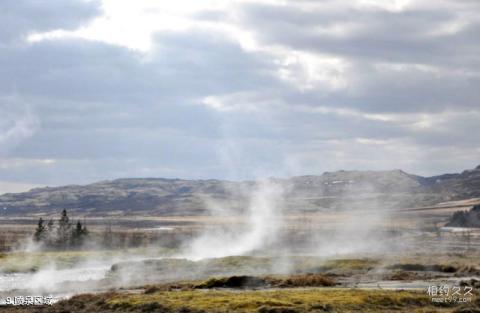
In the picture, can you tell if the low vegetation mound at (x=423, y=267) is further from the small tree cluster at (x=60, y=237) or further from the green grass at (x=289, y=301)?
the small tree cluster at (x=60, y=237)

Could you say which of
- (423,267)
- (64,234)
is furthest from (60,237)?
(423,267)

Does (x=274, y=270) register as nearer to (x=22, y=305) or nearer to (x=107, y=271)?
(x=107, y=271)

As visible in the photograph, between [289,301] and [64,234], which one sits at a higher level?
[64,234]

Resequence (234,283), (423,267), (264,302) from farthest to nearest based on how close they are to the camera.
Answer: (423,267) → (234,283) → (264,302)

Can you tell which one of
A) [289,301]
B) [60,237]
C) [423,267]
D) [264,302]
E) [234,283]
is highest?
[60,237]

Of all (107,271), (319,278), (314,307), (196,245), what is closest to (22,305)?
(314,307)

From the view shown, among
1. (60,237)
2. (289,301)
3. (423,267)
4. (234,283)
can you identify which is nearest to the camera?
(289,301)

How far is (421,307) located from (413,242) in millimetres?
136142

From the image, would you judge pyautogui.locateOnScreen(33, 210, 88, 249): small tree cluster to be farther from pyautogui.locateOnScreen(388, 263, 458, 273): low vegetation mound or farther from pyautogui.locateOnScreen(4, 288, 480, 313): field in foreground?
pyautogui.locateOnScreen(4, 288, 480, 313): field in foreground

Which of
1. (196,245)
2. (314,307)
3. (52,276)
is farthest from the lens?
(196,245)

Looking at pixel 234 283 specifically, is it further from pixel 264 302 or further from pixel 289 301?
pixel 264 302

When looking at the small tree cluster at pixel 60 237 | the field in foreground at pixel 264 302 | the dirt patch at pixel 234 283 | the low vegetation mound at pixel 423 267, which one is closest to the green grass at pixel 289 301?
the field in foreground at pixel 264 302

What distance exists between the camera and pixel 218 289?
267 ft

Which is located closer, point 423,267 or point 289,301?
point 289,301
